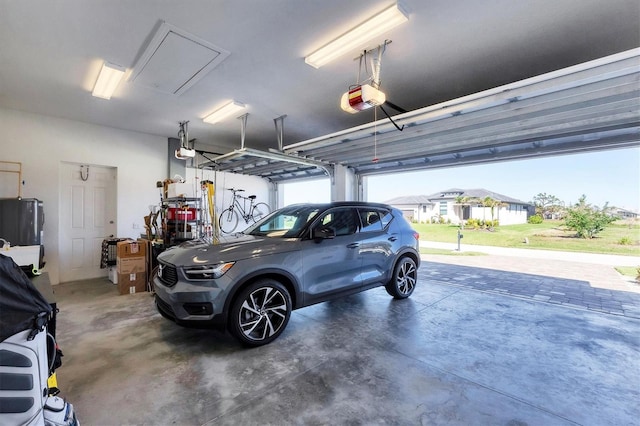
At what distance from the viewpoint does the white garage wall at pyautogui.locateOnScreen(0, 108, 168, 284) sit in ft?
15.7

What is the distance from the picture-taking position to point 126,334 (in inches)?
121

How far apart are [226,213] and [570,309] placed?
25.0 ft

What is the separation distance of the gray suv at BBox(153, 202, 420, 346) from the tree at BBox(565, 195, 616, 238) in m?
6.01

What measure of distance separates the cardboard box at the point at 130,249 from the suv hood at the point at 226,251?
222 centimetres

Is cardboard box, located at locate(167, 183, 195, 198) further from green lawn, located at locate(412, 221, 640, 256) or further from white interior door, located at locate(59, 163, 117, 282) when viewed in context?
green lawn, located at locate(412, 221, 640, 256)

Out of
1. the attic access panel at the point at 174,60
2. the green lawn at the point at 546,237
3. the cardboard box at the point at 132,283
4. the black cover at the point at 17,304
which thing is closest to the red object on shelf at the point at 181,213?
the cardboard box at the point at 132,283

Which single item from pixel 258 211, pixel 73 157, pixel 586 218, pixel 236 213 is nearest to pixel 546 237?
pixel 586 218

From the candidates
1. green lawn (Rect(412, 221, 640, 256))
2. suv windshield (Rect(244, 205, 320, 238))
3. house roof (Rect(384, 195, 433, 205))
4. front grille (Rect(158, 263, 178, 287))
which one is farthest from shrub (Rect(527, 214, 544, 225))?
front grille (Rect(158, 263, 178, 287))

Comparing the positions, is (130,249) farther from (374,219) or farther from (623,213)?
(623,213)

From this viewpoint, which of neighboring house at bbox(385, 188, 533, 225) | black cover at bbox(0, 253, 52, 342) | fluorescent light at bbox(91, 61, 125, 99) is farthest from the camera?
neighboring house at bbox(385, 188, 533, 225)

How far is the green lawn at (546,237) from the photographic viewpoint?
6.84 meters

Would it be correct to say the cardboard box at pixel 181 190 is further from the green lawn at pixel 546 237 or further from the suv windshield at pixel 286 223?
the green lawn at pixel 546 237

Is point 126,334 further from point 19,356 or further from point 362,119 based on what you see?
point 362,119

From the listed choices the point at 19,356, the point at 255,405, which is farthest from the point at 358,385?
the point at 19,356
